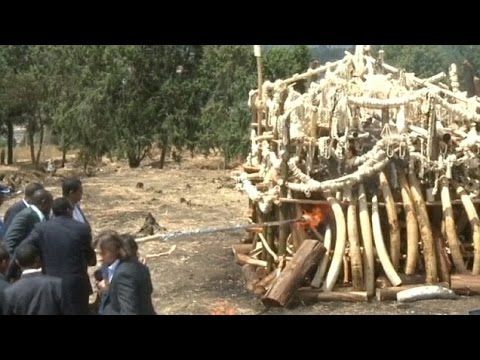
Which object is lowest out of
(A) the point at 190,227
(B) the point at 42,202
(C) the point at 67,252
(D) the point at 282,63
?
(A) the point at 190,227

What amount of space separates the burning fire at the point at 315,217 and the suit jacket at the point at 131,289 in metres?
4.46

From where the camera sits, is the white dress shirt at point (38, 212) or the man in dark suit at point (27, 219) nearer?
the man in dark suit at point (27, 219)

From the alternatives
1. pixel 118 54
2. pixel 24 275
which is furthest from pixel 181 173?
pixel 24 275

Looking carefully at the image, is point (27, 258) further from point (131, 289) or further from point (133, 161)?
point (133, 161)

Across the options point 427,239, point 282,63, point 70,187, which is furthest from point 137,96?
point 70,187

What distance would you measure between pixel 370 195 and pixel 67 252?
15.2 feet

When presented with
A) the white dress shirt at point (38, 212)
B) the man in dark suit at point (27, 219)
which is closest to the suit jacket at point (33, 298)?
the man in dark suit at point (27, 219)

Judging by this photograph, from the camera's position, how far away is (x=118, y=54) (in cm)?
2431

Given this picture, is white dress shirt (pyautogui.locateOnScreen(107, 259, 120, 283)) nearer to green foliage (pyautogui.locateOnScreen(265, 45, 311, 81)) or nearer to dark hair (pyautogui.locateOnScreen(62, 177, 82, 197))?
dark hair (pyautogui.locateOnScreen(62, 177, 82, 197))

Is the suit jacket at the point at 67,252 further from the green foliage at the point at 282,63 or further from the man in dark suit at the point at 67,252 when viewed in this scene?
the green foliage at the point at 282,63

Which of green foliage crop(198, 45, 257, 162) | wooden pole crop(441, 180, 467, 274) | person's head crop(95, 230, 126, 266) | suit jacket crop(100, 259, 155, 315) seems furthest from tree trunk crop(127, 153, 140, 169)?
suit jacket crop(100, 259, 155, 315)

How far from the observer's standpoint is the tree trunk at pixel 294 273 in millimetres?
8211

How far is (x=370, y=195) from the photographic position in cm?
899

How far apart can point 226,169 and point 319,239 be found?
15749 millimetres
